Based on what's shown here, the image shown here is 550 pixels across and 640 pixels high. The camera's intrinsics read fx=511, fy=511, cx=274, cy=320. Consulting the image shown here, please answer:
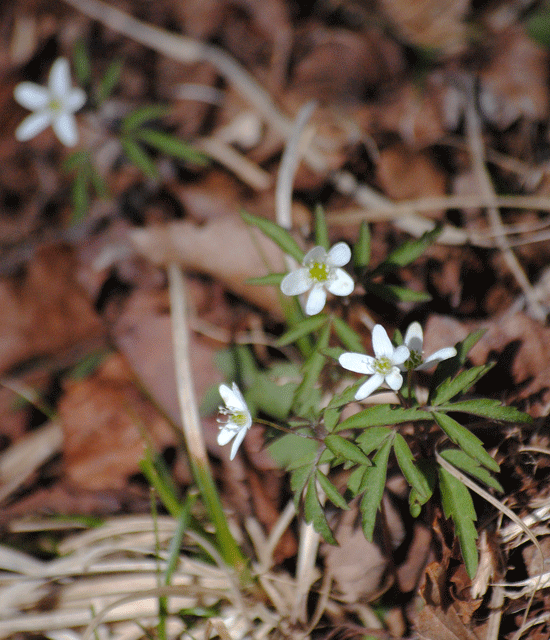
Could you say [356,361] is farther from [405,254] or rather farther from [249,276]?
[249,276]

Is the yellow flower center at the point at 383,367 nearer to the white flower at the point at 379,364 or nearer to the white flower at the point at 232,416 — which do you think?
the white flower at the point at 379,364

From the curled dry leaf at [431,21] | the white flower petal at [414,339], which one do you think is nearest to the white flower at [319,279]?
the white flower petal at [414,339]

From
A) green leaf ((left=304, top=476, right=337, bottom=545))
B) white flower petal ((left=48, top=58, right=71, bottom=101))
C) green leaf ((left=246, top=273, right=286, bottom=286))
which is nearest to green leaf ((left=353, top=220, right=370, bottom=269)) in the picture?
green leaf ((left=246, top=273, right=286, bottom=286))

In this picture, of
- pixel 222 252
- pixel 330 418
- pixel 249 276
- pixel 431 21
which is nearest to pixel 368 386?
pixel 330 418

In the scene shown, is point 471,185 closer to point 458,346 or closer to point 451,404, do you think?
point 458,346

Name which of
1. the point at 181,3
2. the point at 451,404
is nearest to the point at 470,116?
the point at 451,404

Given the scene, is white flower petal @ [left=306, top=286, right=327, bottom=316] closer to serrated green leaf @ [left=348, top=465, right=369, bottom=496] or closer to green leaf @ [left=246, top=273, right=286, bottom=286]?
green leaf @ [left=246, top=273, right=286, bottom=286]
